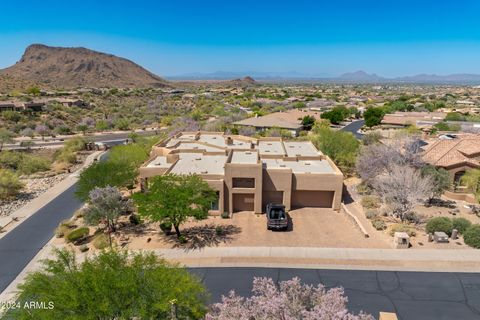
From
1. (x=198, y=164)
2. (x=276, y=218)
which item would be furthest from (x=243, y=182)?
(x=198, y=164)

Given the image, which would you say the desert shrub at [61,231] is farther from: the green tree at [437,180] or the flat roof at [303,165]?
the green tree at [437,180]

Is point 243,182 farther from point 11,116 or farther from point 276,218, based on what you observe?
point 11,116

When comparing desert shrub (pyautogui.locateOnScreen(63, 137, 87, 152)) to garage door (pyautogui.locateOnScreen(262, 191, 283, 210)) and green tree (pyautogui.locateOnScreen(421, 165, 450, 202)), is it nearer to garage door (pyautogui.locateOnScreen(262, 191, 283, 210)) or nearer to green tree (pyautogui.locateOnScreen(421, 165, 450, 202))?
garage door (pyautogui.locateOnScreen(262, 191, 283, 210))

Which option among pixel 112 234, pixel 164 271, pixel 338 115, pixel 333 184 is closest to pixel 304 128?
pixel 338 115

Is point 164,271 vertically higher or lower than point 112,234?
higher

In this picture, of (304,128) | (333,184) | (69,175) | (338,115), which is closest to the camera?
(333,184)

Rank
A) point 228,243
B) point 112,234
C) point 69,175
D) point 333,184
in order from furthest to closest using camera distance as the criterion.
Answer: point 69,175
point 333,184
point 112,234
point 228,243

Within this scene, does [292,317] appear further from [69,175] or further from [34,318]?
[69,175]
